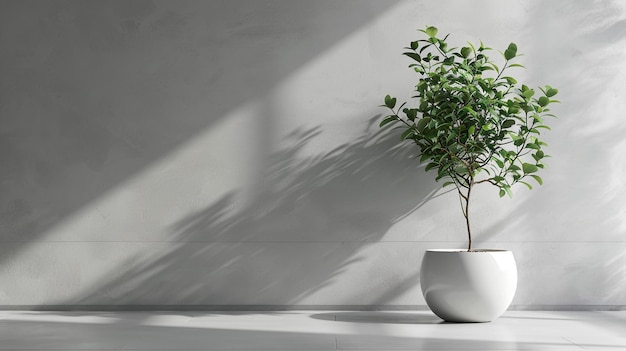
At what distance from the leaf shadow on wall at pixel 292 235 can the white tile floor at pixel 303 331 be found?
150 mm

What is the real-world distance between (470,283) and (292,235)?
955mm

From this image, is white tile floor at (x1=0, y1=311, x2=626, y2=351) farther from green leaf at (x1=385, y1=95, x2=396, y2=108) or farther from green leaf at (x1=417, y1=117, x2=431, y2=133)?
green leaf at (x1=385, y1=95, x2=396, y2=108)

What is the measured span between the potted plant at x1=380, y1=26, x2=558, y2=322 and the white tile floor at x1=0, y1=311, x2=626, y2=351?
14cm

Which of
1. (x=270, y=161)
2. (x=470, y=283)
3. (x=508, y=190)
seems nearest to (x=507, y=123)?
(x=508, y=190)

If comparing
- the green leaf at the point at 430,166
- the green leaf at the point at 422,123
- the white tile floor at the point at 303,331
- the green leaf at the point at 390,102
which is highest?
the green leaf at the point at 390,102

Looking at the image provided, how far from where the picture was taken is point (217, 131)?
12.1 ft

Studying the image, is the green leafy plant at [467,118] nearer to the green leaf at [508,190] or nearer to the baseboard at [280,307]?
the green leaf at [508,190]

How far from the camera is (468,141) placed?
328 cm

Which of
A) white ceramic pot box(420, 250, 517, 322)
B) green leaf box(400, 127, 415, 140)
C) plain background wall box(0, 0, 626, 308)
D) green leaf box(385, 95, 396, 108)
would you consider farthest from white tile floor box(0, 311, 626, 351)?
green leaf box(385, 95, 396, 108)

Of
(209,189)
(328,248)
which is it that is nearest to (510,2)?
(328,248)

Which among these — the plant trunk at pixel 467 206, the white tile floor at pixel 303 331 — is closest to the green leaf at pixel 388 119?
the plant trunk at pixel 467 206

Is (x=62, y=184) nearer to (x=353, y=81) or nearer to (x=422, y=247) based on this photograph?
(x=353, y=81)

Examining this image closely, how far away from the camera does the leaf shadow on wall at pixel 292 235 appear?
3645mm

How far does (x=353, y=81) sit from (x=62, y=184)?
5.02 feet
